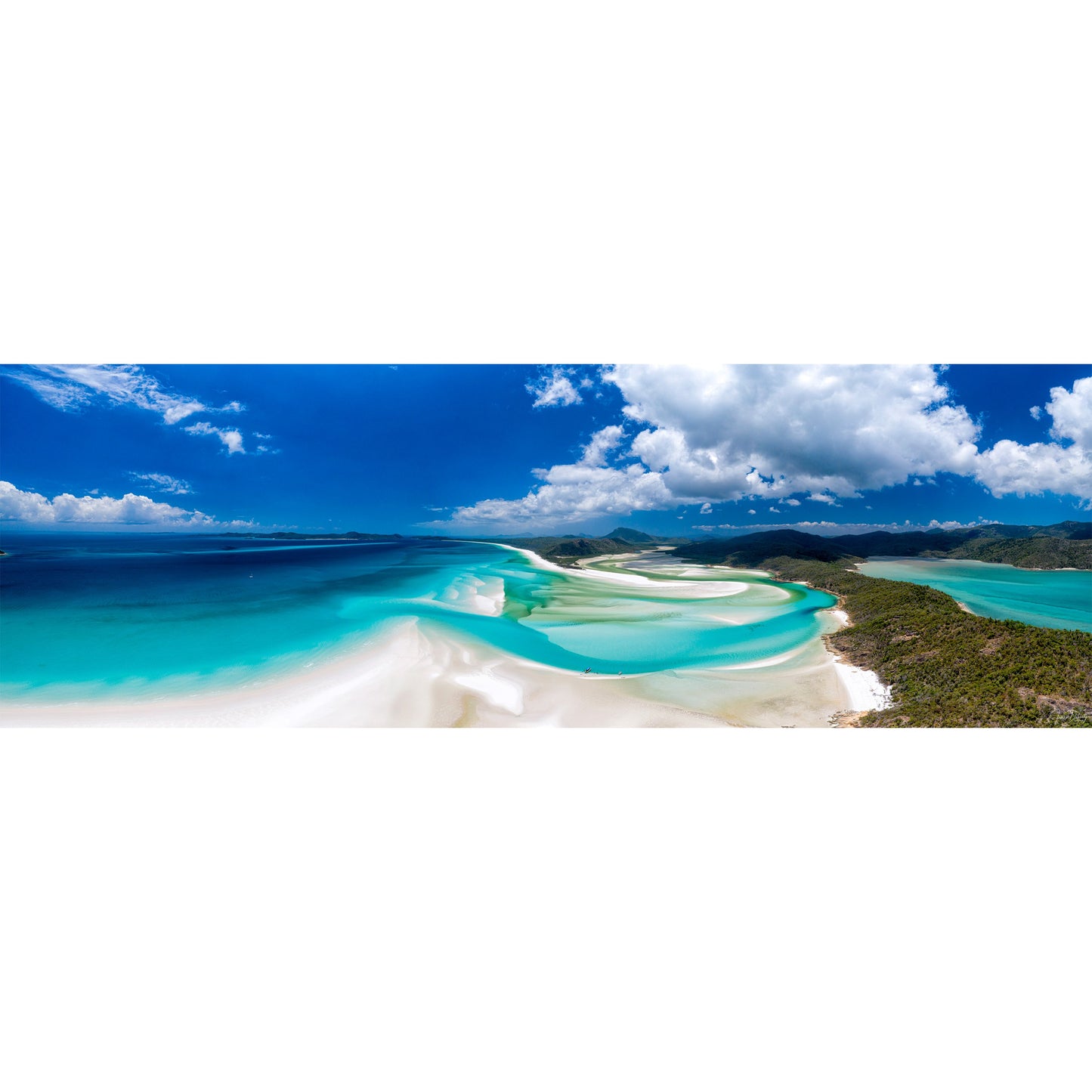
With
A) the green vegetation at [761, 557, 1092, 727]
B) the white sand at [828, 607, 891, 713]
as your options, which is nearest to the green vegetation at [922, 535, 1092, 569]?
the green vegetation at [761, 557, 1092, 727]

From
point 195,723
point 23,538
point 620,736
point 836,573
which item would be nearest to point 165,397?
point 23,538

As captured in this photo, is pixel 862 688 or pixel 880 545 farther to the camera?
pixel 880 545

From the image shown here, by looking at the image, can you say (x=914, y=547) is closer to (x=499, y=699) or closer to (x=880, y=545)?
(x=880, y=545)

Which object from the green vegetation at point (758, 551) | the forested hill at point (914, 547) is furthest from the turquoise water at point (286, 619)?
the forested hill at point (914, 547)

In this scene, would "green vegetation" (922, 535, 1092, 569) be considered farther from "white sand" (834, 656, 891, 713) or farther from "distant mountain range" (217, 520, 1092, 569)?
"white sand" (834, 656, 891, 713)

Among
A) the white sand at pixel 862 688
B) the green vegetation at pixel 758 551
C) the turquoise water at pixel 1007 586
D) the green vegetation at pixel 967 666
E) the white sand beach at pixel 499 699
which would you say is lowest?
the white sand beach at pixel 499 699

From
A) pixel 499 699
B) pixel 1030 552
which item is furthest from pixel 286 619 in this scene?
pixel 1030 552

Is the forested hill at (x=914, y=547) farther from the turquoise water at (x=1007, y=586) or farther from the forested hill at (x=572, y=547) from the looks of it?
the forested hill at (x=572, y=547)
